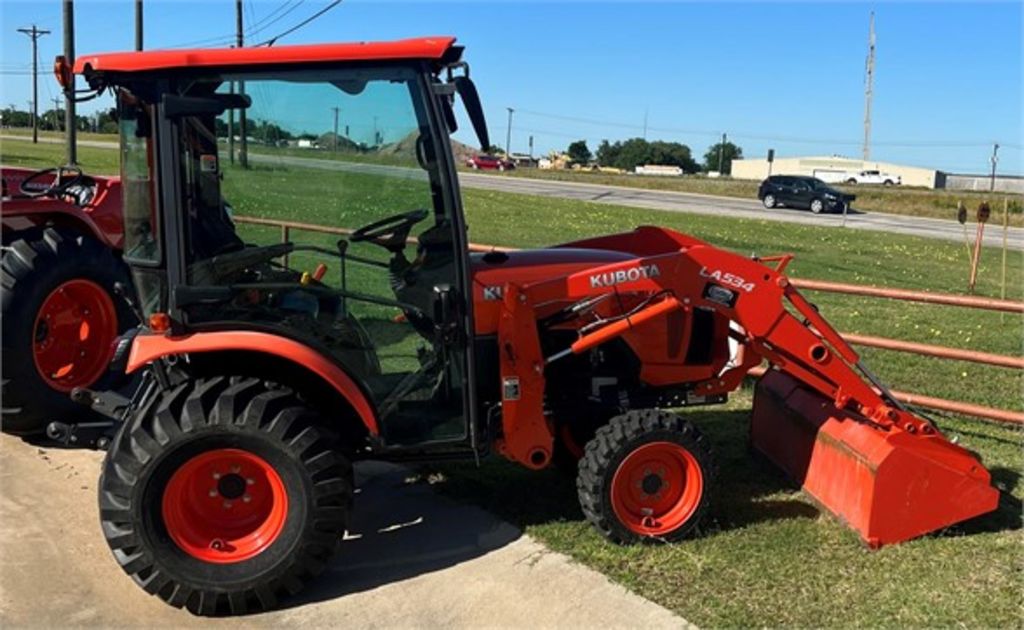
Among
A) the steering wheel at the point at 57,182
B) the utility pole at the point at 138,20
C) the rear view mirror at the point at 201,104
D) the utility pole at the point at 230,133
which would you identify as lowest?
the steering wheel at the point at 57,182

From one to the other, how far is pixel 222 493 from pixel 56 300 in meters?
2.54

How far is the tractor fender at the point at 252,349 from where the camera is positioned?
12.0 ft

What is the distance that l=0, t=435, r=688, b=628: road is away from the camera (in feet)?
12.0

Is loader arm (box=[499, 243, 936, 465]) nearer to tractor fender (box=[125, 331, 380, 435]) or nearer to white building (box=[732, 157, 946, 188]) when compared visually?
tractor fender (box=[125, 331, 380, 435])

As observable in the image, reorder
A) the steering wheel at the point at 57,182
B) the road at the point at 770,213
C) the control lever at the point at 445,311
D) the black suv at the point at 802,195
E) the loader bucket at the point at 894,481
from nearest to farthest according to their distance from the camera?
the control lever at the point at 445,311
the loader bucket at the point at 894,481
the steering wheel at the point at 57,182
the road at the point at 770,213
the black suv at the point at 802,195

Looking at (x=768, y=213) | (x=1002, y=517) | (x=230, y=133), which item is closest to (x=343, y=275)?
(x=230, y=133)

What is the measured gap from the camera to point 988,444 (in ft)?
19.3

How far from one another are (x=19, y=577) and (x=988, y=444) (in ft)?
18.3

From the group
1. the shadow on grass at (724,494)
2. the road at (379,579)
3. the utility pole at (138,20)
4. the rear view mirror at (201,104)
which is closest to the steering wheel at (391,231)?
the rear view mirror at (201,104)

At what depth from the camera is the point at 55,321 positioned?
565 cm

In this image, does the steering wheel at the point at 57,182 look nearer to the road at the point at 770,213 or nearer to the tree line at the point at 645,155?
the road at the point at 770,213

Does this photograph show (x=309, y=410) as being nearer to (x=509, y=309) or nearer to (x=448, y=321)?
(x=448, y=321)

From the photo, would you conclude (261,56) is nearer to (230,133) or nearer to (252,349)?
(230,133)

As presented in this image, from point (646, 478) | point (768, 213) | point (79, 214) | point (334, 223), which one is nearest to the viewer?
point (334, 223)
